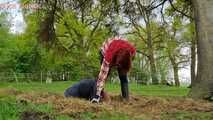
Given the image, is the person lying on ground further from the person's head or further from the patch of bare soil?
the person's head

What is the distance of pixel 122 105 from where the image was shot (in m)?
8.48

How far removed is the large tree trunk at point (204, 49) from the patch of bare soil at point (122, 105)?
3.65 ft

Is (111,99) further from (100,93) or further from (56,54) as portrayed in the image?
(56,54)

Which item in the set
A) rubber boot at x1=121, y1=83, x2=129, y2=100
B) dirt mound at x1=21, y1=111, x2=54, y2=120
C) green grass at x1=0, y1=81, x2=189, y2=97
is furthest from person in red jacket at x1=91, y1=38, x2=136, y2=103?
green grass at x1=0, y1=81, x2=189, y2=97

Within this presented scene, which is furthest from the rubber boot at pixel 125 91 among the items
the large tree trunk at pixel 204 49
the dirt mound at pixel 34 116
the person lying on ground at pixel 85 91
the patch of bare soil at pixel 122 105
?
the dirt mound at pixel 34 116

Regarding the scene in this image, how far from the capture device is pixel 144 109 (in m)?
8.06

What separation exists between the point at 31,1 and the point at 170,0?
3.95 metres

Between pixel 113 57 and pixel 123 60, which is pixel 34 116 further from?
pixel 123 60

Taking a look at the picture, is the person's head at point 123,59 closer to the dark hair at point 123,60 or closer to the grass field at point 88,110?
the dark hair at point 123,60

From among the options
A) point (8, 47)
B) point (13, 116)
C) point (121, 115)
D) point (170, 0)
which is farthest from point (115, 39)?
point (8, 47)

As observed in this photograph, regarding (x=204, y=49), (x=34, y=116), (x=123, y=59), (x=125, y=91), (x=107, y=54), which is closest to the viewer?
(x=34, y=116)

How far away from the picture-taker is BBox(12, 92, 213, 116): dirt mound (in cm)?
733

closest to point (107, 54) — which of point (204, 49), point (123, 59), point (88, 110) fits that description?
point (123, 59)

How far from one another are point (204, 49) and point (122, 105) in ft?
8.99
